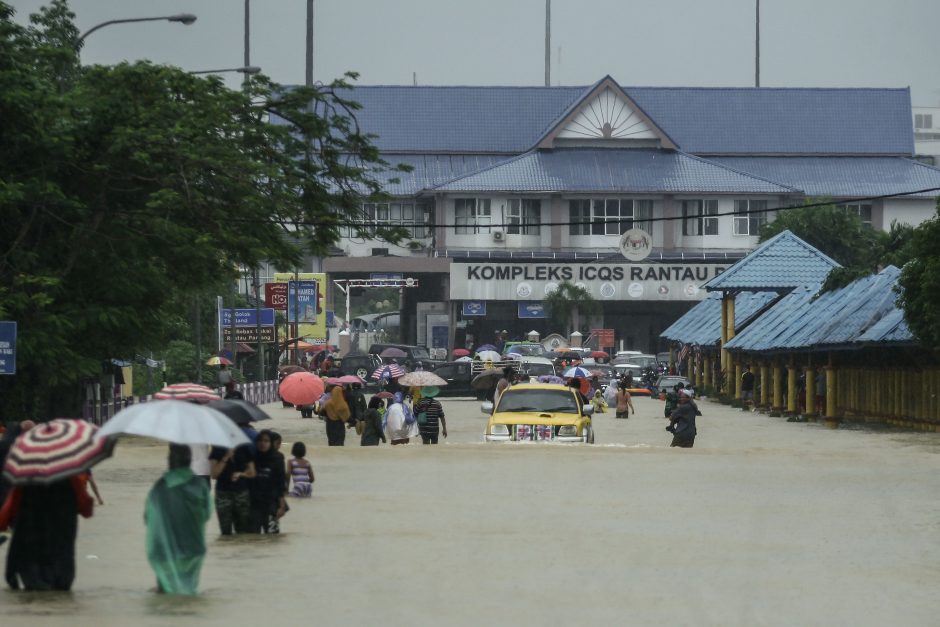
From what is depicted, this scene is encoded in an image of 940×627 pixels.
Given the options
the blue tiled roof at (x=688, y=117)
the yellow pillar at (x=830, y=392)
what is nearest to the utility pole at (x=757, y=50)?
the blue tiled roof at (x=688, y=117)

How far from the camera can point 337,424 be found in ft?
121

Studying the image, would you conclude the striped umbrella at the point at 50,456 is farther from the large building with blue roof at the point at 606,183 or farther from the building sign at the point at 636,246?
the building sign at the point at 636,246

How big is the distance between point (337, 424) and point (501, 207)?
67057 millimetres

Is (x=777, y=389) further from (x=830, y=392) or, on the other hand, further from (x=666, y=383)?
(x=666, y=383)

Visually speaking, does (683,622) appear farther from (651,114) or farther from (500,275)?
(651,114)

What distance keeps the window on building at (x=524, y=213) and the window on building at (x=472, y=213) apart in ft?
4.01

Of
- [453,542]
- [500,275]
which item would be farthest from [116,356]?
[500,275]

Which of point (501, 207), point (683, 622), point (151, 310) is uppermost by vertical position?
point (501, 207)

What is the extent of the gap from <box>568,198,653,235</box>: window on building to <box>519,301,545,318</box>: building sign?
5.09 meters

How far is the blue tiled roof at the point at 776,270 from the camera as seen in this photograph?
61.8 metres

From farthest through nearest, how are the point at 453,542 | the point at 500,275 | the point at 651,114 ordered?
the point at 651,114
the point at 500,275
the point at 453,542

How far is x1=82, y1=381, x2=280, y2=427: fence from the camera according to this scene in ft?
156

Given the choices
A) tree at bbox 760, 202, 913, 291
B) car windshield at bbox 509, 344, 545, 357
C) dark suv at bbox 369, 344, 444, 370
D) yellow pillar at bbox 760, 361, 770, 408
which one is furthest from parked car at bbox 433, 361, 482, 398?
tree at bbox 760, 202, 913, 291

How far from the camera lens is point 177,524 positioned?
1409cm
